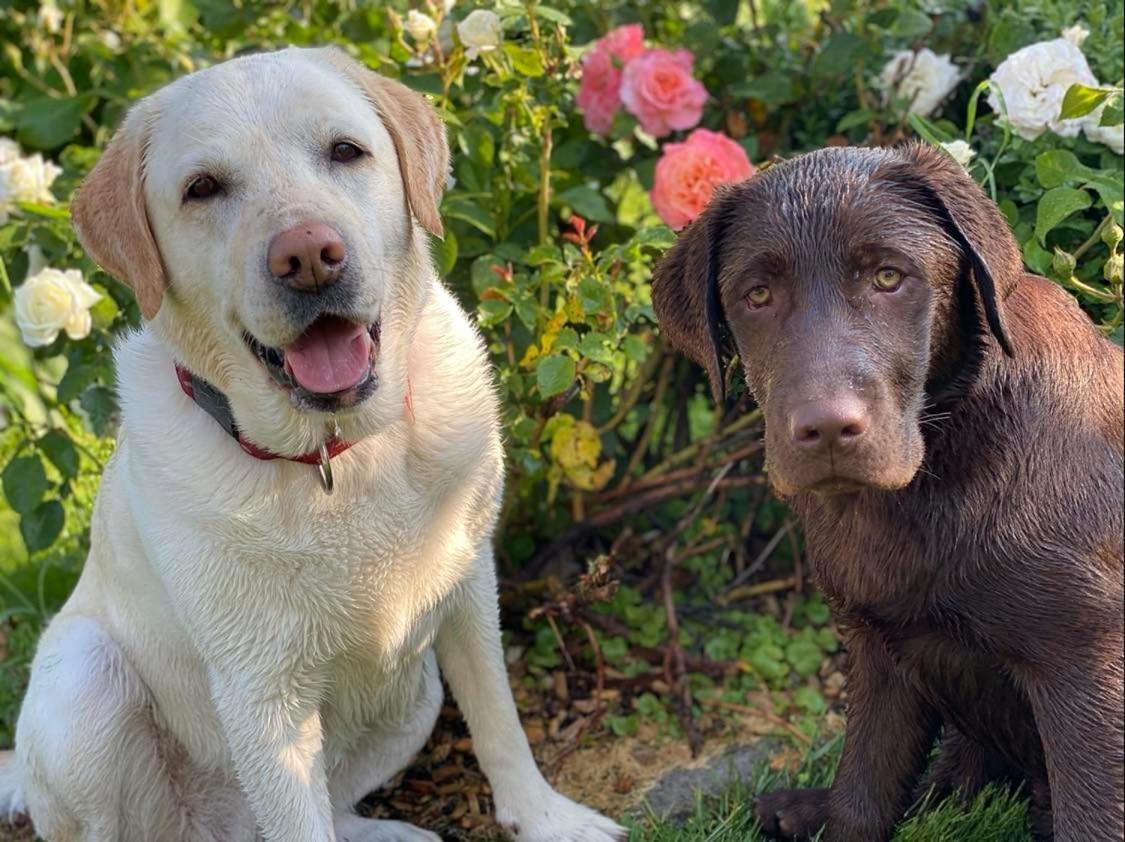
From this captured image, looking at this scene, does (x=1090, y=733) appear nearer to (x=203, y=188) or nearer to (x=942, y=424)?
(x=942, y=424)

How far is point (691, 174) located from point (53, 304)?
5.82 feet

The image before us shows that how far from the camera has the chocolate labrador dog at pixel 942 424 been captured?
A: 2.71 meters

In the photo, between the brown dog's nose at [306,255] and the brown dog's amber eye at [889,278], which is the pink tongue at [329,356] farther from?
the brown dog's amber eye at [889,278]

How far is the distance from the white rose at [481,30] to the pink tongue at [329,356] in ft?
3.92

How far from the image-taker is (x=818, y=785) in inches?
150

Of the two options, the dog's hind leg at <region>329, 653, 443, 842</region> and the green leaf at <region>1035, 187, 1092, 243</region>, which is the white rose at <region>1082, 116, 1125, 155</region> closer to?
the green leaf at <region>1035, 187, 1092, 243</region>

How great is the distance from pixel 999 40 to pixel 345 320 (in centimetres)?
227

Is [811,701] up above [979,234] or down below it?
below

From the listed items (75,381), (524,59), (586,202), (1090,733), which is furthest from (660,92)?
(1090,733)

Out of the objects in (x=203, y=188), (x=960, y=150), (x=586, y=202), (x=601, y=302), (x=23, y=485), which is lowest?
(x=23, y=485)

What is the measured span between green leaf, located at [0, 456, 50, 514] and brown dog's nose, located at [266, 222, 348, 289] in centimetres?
183

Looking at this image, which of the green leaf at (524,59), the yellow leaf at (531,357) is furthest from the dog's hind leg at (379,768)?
the green leaf at (524,59)

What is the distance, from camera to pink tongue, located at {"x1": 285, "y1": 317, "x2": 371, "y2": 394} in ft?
9.66

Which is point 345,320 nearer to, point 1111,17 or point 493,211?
point 493,211
